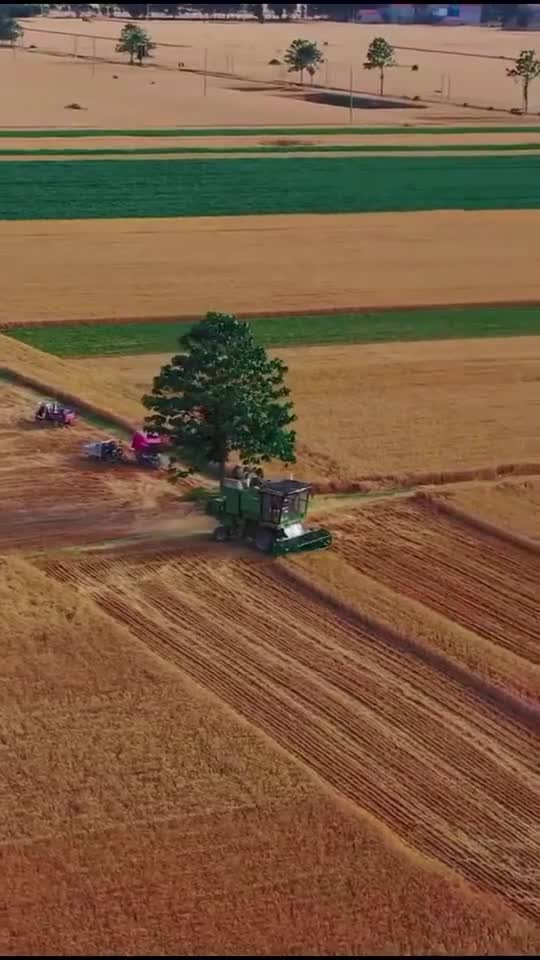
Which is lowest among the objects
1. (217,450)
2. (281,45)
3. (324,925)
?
(324,925)

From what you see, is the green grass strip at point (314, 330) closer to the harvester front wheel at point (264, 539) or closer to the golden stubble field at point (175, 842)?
the harvester front wheel at point (264, 539)

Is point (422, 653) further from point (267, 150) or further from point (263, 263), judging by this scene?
point (267, 150)

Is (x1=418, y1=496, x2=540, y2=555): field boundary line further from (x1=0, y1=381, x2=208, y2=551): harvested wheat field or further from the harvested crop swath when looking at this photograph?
(x1=0, y1=381, x2=208, y2=551): harvested wheat field

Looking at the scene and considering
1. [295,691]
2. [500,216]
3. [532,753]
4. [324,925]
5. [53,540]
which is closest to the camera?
[324,925]

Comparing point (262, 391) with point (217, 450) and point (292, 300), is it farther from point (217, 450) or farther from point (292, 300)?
point (292, 300)

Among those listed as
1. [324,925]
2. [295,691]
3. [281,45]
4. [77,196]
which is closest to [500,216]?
[77,196]

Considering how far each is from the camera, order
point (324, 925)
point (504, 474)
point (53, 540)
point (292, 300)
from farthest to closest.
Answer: point (292, 300) < point (504, 474) < point (53, 540) < point (324, 925)

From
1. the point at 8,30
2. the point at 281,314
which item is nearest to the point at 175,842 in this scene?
the point at 281,314
